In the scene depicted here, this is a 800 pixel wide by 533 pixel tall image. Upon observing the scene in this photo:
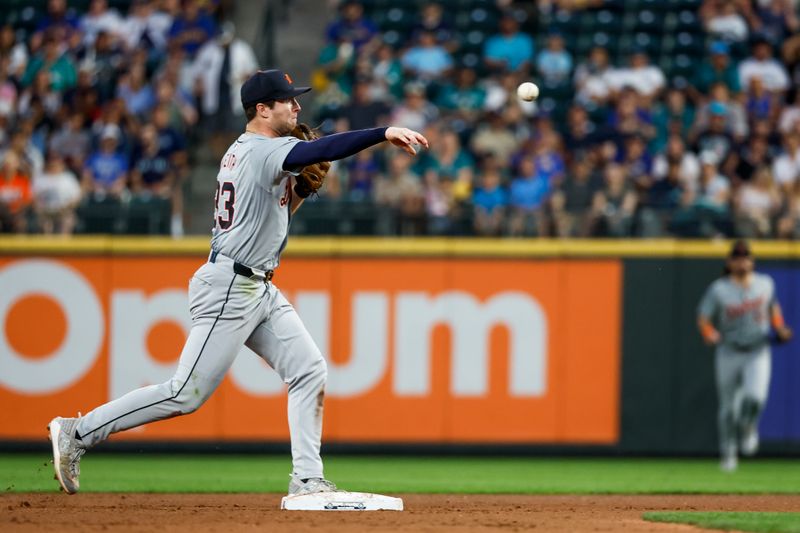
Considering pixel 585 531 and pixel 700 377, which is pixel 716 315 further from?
pixel 585 531

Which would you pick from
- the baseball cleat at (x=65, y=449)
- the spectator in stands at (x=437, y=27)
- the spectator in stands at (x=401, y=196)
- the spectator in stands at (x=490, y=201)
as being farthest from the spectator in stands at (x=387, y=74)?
the baseball cleat at (x=65, y=449)

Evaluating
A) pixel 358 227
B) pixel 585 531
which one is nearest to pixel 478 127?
pixel 358 227

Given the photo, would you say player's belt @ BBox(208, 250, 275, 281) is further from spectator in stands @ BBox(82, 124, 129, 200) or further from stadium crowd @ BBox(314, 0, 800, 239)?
spectator in stands @ BBox(82, 124, 129, 200)

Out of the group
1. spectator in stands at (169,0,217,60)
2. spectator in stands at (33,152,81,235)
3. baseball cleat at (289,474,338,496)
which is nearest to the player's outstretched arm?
baseball cleat at (289,474,338,496)

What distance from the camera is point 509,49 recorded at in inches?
625

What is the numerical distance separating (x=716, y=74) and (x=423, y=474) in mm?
6961

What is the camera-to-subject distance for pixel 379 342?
12.8 metres

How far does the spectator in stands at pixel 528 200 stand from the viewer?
42.2 feet

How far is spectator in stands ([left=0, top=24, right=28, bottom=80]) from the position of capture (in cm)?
1548

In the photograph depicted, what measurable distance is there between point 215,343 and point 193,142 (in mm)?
7890

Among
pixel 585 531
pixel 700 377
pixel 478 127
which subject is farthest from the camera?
pixel 478 127

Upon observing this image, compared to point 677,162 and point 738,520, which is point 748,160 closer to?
point 677,162

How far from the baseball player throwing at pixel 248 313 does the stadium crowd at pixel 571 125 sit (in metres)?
5.72

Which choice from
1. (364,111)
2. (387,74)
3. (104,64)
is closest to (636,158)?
(364,111)
